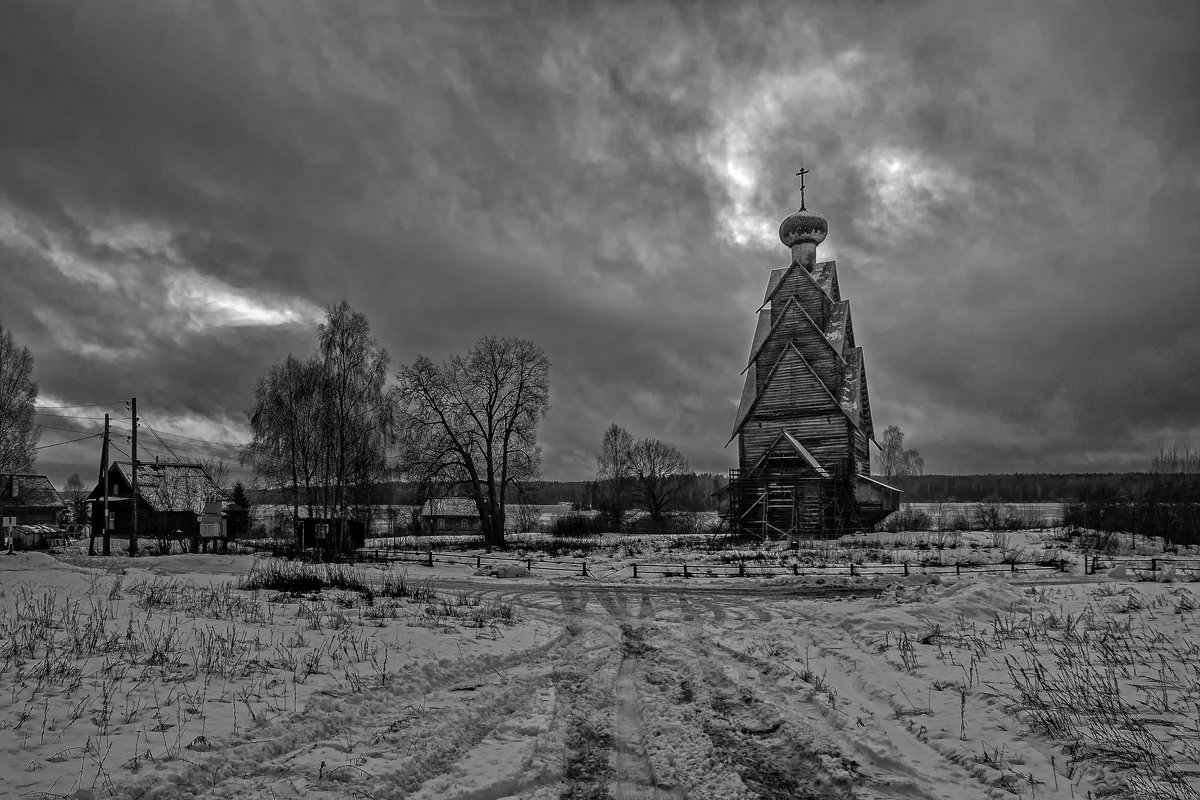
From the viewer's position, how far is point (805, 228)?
4081 cm

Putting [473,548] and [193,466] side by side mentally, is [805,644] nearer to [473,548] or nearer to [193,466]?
[473,548]

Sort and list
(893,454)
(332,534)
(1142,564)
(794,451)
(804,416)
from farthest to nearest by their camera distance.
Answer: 1. (893,454)
2. (804,416)
3. (794,451)
4. (332,534)
5. (1142,564)

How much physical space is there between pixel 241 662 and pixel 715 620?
9095 millimetres

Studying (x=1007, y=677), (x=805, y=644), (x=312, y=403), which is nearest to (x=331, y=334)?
(x=312, y=403)

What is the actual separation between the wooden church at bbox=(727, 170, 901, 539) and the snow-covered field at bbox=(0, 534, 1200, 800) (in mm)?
22421

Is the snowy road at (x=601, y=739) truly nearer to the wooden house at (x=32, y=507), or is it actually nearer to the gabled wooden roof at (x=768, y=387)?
the gabled wooden roof at (x=768, y=387)

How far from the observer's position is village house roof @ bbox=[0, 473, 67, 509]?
50938 millimetres

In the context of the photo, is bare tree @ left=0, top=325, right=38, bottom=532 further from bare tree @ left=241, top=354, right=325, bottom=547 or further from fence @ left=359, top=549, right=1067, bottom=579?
fence @ left=359, top=549, right=1067, bottom=579

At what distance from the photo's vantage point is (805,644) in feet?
35.1

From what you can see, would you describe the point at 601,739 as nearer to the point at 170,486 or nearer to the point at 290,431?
the point at 290,431

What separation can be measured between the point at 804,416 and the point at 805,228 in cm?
1266

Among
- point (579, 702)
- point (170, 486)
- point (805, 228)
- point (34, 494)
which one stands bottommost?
point (579, 702)

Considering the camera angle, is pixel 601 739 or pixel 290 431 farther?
pixel 290 431

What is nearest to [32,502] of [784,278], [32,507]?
[32,507]
